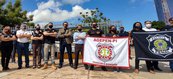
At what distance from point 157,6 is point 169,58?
103950mm

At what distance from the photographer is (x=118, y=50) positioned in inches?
376

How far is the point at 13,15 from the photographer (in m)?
32.7

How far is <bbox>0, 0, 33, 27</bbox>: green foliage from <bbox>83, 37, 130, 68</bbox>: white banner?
23.0 m

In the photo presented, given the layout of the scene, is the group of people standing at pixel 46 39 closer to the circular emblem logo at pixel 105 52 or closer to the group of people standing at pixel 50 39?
the group of people standing at pixel 50 39

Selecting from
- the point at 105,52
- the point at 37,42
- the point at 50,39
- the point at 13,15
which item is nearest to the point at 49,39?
the point at 50,39

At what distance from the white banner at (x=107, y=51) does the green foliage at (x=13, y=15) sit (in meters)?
23.0

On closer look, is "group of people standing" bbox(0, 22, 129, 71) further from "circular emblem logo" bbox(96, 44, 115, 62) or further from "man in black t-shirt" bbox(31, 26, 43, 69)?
"circular emblem logo" bbox(96, 44, 115, 62)

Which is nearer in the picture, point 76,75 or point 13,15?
point 76,75

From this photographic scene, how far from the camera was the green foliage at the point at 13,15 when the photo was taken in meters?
31.2

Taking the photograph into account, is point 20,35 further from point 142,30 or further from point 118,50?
point 142,30

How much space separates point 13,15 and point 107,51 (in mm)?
25012

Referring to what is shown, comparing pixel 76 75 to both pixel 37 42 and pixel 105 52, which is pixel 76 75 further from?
pixel 37 42

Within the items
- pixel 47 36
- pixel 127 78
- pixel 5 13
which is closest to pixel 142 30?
pixel 127 78

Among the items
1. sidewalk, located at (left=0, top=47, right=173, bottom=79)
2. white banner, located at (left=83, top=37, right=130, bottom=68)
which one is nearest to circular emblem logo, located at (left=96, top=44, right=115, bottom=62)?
white banner, located at (left=83, top=37, right=130, bottom=68)
